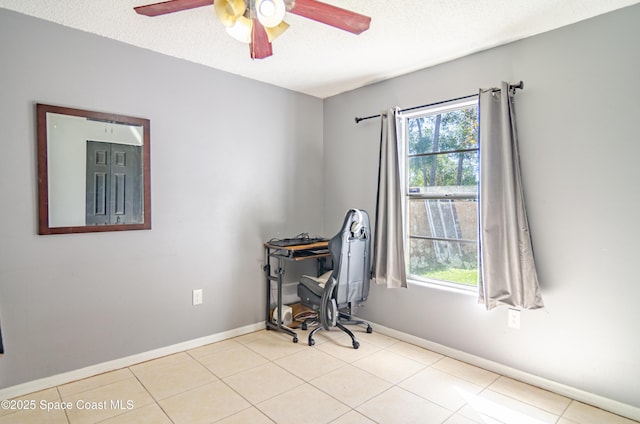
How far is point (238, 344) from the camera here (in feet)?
9.71

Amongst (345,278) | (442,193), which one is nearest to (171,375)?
(345,278)

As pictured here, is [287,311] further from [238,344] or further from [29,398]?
[29,398]

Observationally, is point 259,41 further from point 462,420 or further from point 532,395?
point 532,395

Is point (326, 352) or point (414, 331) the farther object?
point (414, 331)

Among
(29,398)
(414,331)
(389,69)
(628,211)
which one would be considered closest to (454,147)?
(389,69)

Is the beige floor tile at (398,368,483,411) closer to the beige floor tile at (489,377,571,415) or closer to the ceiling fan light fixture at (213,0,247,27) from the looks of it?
the beige floor tile at (489,377,571,415)

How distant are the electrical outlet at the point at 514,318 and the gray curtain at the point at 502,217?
0.11 m

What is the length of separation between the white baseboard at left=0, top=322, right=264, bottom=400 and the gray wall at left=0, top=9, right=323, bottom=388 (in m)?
0.04

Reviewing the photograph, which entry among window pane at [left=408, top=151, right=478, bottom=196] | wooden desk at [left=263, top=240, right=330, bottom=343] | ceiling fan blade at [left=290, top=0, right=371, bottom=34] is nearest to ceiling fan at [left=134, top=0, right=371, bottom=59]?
ceiling fan blade at [left=290, top=0, right=371, bottom=34]

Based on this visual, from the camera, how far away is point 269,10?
1.42 metres

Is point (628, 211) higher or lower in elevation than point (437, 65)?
lower

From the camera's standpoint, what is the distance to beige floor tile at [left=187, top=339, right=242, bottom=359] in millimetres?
2771

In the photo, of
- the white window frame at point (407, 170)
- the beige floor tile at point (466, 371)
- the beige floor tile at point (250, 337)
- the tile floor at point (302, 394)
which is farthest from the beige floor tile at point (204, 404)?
the white window frame at point (407, 170)

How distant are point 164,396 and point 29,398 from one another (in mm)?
801
